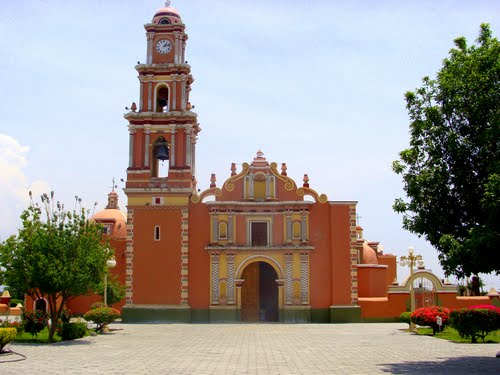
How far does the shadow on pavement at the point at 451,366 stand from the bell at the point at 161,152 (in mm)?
23987

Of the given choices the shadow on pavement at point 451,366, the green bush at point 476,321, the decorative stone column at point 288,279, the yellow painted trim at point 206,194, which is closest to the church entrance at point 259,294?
the decorative stone column at point 288,279

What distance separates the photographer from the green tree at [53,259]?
22297 millimetres

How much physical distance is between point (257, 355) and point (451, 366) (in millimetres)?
5359

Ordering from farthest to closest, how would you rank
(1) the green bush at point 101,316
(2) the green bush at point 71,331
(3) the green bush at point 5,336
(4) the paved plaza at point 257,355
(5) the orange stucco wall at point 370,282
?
→ (5) the orange stucco wall at point 370,282 → (1) the green bush at point 101,316 → (2) the green bush at point 71,331 → (3) the green bush at point 5,336 → (4) the paved plaza at point 257,355

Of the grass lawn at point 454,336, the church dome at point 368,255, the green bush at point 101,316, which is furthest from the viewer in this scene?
the church dome at point 368,255

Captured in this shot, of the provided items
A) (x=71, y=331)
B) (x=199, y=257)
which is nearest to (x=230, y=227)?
(x=199, y=257)

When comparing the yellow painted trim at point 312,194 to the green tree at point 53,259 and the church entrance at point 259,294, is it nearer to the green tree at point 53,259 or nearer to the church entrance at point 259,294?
the church entrance at point 259,294

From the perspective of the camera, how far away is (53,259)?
73.6 ft

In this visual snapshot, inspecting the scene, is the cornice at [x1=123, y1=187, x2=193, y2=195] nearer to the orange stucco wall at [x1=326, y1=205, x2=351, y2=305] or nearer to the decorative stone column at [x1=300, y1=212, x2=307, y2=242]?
the decorative stone column at [x1=300, y1=212, x2=307, y2=242]

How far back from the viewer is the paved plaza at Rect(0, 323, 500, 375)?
48.3 ft

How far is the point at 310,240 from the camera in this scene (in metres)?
36.9

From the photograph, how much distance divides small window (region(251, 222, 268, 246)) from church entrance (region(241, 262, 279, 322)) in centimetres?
158

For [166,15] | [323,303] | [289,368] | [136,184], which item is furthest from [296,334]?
[166,15]

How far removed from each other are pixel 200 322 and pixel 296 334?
10.3 metres
